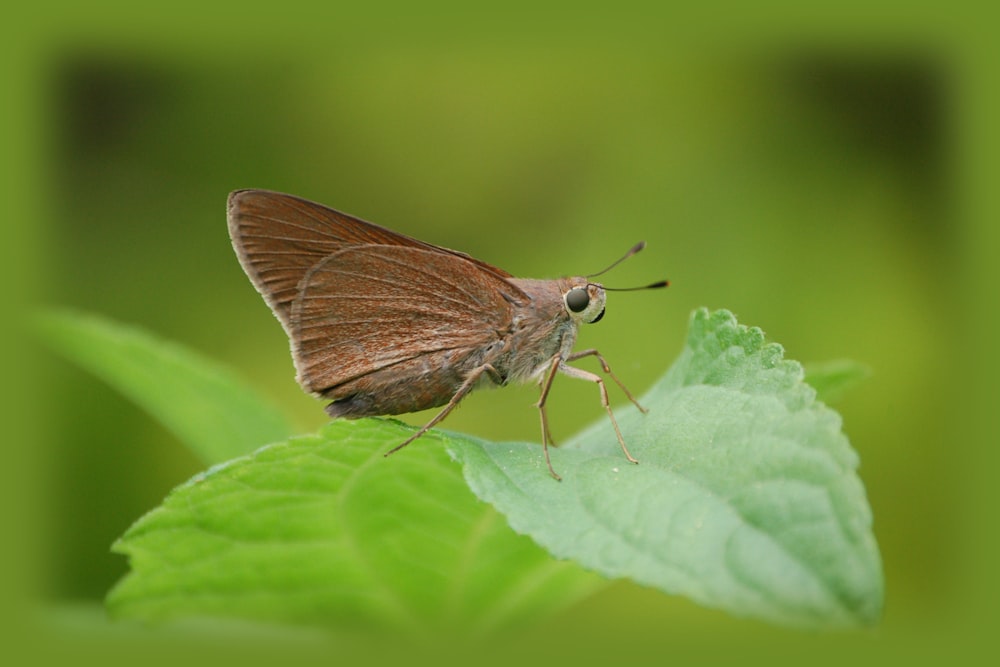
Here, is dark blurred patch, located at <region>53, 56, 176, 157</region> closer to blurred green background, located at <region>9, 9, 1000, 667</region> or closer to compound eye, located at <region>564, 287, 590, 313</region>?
blurred green background, located at <region>9, 9, 1000, 667</region>

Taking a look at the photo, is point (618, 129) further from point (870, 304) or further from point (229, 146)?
point (229, 146)

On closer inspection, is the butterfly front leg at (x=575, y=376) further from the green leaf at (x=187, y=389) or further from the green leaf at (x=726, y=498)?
the green leaf at (x=187, y=389)

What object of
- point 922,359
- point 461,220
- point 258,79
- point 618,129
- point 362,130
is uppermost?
point 258,79

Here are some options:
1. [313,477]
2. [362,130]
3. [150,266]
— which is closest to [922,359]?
[362,130]

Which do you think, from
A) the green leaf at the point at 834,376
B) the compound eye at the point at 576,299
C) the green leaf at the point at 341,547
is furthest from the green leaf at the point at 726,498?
the compound eye at the point at 576,299

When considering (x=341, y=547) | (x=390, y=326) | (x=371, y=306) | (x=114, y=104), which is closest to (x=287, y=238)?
(x=371, y=306)

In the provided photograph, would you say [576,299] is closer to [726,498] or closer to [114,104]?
[726,498]

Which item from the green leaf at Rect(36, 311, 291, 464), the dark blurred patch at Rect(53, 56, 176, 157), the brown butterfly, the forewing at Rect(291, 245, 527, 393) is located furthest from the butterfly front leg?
the dark blurred patch at Rect(53, 56, 176, 157)
